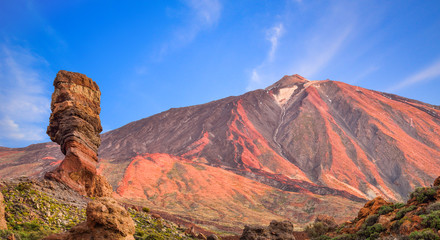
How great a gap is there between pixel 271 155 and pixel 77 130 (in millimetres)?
77548

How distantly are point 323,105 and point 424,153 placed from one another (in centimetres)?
4257

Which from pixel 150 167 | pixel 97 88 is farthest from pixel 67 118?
pixel 150 167

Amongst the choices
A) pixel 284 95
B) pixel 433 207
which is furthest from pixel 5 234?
pixel 284 95

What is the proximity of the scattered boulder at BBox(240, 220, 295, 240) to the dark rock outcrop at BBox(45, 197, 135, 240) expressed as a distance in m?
15.8

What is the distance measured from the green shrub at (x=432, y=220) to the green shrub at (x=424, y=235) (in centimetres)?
52

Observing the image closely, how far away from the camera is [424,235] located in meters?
10.6

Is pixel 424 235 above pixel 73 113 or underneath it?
underneath

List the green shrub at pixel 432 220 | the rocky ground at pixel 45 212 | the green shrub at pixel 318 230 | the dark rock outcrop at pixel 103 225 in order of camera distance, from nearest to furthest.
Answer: the dark rock outcrop at pixel 103 225 → the green shrub at pixel 432 220 → the rocky ground at pixel 45 212 → the green shrub at pixel 318 230

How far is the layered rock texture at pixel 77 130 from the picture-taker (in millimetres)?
19594

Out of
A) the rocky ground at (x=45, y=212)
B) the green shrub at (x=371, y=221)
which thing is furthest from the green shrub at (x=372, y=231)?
the rocky ground at (x=45, y=212)

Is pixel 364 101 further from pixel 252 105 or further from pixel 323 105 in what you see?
pixel 252 105

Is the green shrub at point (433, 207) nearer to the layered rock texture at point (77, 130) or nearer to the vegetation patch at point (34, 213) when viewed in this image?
the vegetation patch at point (34, 213)

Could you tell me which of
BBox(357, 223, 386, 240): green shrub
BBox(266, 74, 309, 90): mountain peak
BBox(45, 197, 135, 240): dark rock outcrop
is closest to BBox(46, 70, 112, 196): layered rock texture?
BBox(45, 197, 135, 240): dark rock outcrop

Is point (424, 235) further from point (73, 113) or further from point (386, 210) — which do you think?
point (73, 113)
